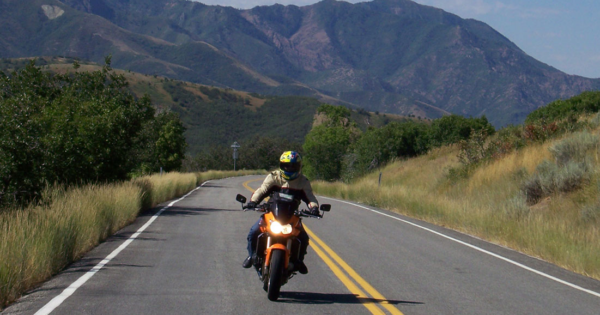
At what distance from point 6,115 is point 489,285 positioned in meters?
11.1

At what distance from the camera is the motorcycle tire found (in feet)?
24.4

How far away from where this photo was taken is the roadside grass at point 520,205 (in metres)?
12.5

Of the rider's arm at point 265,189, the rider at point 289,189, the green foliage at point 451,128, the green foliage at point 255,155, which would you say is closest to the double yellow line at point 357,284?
the rider at point 289,189

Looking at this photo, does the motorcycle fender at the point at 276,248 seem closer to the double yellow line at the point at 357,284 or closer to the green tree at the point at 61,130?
the double yellow line at the point at 357,284

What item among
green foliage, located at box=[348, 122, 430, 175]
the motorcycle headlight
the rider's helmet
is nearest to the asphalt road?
the motorcycle headlight

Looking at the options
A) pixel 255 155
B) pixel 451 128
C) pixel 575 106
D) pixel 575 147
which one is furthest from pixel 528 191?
pixel 255 155

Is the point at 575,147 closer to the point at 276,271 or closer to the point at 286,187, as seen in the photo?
the point at 286,187

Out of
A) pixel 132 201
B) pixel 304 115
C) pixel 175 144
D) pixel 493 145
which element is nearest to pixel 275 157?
pixel 304 115

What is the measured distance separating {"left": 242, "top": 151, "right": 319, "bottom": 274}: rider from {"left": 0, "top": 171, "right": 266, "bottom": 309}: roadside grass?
287 centimetres

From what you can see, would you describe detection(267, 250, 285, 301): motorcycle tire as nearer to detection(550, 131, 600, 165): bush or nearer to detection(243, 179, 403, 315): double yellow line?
detection(243, 179, 403, 315): double yellow line

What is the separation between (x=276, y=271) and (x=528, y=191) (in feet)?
43.6

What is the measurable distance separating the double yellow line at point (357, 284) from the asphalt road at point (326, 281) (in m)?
0.02

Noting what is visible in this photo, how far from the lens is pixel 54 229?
1022 cm

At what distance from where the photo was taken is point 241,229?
15.2 meters
